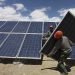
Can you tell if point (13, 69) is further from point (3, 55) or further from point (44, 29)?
point (44, 29)

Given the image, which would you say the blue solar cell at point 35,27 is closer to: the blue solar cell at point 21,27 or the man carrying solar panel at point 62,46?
the blue solar cell at point 21,27

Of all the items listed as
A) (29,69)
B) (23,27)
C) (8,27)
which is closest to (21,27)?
(23,27)

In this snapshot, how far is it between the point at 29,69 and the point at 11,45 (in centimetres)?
301

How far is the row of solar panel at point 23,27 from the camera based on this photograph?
18783 mm

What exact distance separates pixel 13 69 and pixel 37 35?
4.49m

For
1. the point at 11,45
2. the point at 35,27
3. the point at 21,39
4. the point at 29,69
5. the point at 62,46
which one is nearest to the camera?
the point at 62,46

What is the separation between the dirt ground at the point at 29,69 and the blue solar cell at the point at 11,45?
77 cm

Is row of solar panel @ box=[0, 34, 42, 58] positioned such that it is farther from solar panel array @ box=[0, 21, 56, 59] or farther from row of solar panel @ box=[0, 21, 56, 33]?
row of solar panel @ box=[0, 21, 56, 33]

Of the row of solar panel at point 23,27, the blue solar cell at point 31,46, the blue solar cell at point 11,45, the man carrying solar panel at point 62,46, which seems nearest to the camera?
the man carrying solar panel at point 62,46

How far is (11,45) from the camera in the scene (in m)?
16.1

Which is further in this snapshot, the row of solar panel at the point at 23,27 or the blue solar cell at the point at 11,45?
the row of solar panel at the point at 23,27

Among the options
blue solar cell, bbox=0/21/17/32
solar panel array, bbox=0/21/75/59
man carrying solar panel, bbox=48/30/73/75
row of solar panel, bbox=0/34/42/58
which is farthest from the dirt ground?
blue solar cell, bbox=0/21/17/32

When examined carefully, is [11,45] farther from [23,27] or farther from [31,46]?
[23,27]

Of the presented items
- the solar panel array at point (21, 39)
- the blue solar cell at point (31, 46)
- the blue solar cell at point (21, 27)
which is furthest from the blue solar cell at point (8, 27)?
the blue solar cell at point (31, 46)
